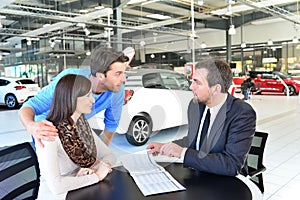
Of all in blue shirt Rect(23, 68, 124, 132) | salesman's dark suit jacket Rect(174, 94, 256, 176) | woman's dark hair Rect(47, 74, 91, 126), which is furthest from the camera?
salesman's dark suit jacket Rect(174, 94, 256, 176)

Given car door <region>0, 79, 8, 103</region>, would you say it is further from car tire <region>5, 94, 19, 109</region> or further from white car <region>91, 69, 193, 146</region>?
white car <region>91, 69, 193, 146</region>

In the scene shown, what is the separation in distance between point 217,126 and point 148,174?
39 cm

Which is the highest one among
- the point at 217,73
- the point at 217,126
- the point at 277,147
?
the point at 217,73

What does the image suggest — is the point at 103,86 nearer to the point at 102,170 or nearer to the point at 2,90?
the point at 102,170

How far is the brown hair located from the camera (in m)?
1.25

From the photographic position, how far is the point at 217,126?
52.6 inches

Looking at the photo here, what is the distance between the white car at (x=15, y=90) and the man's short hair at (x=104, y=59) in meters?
10.9

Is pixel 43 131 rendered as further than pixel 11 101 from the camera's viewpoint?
No

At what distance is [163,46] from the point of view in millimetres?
1303

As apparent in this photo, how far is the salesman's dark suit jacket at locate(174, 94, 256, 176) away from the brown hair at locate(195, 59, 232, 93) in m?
0.08

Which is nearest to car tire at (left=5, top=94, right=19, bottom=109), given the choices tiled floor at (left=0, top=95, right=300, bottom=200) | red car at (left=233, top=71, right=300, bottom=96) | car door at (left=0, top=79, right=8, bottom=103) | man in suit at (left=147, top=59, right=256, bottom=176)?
car door at (left=0, top=79, right=8, bottom=103)

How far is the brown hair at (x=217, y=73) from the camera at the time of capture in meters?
1.25

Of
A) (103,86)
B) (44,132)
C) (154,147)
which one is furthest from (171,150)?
(44,132)

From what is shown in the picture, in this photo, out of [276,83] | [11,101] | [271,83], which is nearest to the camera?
[11,101]
